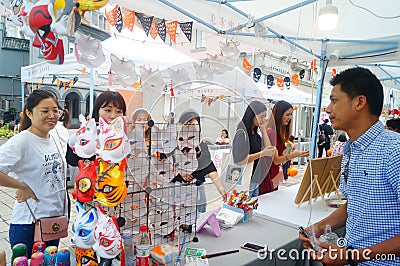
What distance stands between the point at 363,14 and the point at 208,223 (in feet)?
7.95

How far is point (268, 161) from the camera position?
1714 millimetres

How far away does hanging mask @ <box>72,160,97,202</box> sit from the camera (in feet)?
2.58

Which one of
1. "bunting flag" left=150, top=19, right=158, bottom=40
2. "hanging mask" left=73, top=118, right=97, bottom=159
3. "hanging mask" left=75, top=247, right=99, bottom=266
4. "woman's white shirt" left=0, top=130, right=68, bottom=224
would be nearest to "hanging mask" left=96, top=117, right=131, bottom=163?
"hanging mask" left=73, top=118, right=97, bottom=159

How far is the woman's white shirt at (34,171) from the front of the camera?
4.42ft

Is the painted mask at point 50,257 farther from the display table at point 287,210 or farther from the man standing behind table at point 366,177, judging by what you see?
the display table at point 287,210

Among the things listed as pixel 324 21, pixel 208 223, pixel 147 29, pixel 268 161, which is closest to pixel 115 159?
pixel 208 223

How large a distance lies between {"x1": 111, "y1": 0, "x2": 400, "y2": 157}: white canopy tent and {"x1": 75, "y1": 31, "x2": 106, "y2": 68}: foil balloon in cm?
114

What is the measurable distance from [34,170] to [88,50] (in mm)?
742

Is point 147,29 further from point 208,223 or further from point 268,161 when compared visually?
point 208,223

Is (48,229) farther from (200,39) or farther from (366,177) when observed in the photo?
(200,39)

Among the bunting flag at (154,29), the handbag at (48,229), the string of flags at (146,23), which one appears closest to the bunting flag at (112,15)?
the string of flags at (146,23)

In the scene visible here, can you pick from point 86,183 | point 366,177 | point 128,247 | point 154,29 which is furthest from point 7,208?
point 366,177

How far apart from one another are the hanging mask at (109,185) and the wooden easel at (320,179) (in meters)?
1.24

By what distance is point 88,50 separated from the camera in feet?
3.20
